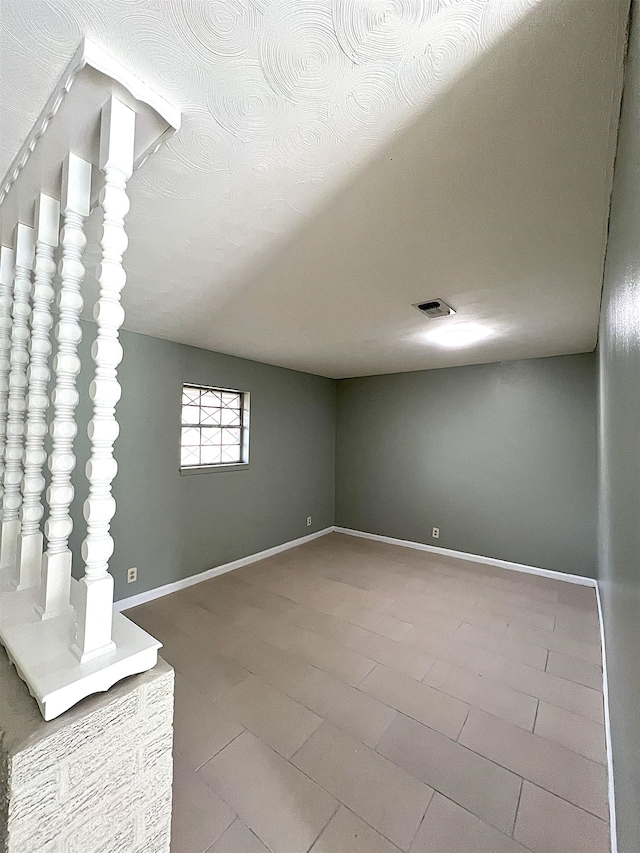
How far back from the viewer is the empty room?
2.67 feet

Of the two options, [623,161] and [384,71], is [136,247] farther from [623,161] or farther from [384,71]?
[623,161]

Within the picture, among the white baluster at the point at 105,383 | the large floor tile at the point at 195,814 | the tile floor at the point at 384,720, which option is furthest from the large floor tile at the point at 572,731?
the white baluster at the point at 105,383

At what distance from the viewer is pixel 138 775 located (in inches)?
36.9

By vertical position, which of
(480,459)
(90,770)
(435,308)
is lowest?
(90,770)

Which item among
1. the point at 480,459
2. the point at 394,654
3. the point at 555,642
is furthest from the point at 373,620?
the point at 480,459

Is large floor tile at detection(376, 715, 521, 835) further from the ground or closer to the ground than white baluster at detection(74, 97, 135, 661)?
closer to the ground

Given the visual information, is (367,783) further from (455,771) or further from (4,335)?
(4,335)

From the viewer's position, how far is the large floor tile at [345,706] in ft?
5.82

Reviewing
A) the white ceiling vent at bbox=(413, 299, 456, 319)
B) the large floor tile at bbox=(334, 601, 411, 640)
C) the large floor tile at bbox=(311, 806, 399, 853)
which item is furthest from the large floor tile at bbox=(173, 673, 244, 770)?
the white ceiling vent at bbox=(413, 299, 456, 319)

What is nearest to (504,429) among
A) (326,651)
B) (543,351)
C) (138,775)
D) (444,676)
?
(543,351)

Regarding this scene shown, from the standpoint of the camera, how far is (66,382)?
111 centimetres

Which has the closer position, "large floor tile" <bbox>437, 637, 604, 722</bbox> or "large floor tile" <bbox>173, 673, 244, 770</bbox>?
"large floor tile" <bbox>173, 673, 244, 770</bbox>

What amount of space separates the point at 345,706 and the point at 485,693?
0.82m

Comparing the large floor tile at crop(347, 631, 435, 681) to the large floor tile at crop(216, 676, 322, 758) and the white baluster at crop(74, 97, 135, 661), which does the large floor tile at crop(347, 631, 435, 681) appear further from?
the white baluster at crop(74, 97, 135, 661)
